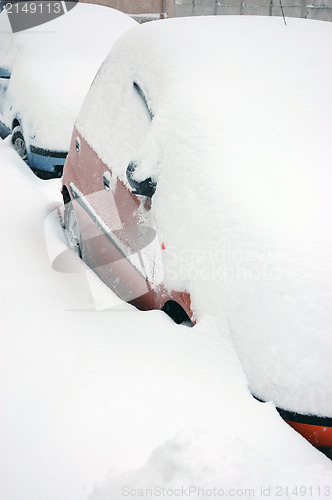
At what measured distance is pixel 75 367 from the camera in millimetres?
1931

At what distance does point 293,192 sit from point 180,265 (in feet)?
1.82

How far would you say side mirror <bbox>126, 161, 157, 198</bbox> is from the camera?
2.39 meters

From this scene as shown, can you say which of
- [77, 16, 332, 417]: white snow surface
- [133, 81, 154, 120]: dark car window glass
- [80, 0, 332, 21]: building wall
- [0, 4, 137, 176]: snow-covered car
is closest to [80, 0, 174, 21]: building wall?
[80, 0, 332, 21]: building wall

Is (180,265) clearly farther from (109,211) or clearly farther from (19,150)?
(19,150)

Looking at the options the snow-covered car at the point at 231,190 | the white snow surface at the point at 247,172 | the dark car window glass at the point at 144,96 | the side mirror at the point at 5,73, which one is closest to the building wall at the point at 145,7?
the side mirror at the point at 5,73

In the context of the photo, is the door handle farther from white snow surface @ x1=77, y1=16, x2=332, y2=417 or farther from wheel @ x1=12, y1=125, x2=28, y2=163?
wheel @ x1=12, y1=125, x2=28, y2=163

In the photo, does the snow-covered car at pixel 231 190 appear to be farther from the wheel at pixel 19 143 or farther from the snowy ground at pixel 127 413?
the wheel at pixel 19 143

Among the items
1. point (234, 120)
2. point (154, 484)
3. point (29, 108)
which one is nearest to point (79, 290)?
point (234, 120)

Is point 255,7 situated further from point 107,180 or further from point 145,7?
point 107,180

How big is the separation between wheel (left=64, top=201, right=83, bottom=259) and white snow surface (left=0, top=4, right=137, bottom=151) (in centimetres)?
132

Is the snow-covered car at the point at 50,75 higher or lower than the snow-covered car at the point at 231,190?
lower

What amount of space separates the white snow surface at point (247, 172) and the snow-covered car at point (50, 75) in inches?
74.4

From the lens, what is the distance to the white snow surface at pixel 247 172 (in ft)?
6.02

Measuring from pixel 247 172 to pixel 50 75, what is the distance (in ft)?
12.0
